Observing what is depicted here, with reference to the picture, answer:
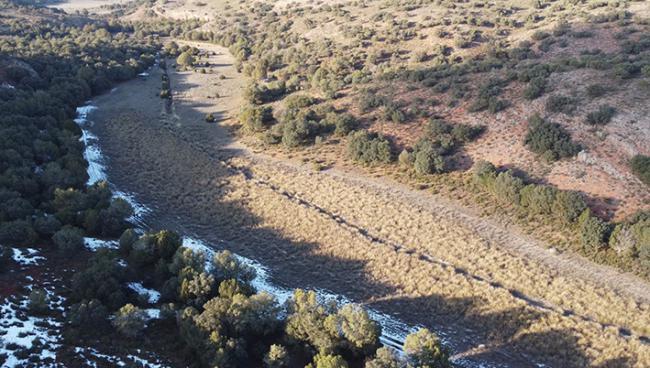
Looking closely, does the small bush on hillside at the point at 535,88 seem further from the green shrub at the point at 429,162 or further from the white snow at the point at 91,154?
the white snow at the point at 91,154

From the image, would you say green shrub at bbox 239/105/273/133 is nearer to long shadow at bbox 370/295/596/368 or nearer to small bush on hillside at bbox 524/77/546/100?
small bush on hillside at bbox 524/77/546/100

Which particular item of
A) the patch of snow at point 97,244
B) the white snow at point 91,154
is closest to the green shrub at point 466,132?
the patch of snow at point 97,244

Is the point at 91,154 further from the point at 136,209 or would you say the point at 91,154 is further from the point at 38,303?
the point at 38,303

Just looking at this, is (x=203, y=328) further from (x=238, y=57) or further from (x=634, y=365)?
(x=238, y=57)

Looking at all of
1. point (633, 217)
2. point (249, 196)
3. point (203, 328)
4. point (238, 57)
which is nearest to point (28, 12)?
point (238, 57)

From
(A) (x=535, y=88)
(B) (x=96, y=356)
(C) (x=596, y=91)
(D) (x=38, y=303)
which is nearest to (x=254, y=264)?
(B) (x=96, y=356)
